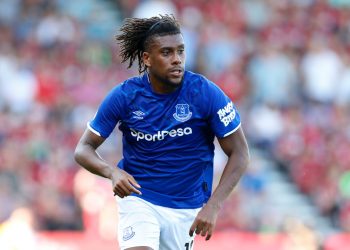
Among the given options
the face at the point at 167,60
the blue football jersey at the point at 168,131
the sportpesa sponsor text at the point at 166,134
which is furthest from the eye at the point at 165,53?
the sportpesa sponsor text at the point at 166,134

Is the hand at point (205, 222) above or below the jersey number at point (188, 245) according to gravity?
above

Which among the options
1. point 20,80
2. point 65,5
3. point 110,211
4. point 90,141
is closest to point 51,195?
point 110,211

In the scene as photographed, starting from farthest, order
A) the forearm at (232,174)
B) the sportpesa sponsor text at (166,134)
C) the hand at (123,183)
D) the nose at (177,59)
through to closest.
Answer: the sportpesa sponsor text at (166,134), the nose at (177,59), the forearm at (232,174), the hand at (123,183)

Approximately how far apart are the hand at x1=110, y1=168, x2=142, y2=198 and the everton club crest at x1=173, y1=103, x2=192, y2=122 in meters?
A: 0.59

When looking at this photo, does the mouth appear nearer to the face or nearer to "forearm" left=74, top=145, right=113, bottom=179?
the face

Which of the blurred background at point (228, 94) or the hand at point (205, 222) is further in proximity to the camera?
the blurred background at point (228, 94)

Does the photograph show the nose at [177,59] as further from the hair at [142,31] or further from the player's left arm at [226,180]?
the player's left arm at [226,180]

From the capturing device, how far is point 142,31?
308 inches

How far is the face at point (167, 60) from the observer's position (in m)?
Result: 7.58

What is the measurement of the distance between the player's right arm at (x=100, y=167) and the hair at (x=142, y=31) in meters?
0.68

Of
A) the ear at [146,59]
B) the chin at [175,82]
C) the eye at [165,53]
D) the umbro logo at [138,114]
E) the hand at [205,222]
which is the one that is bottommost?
the hand at [205,222]

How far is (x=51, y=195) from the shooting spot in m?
13.8

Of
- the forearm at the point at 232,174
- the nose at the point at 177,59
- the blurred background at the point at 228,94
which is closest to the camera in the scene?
the forearm at the point at 232,174

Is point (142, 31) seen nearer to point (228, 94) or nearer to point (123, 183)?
point (123, 183)
